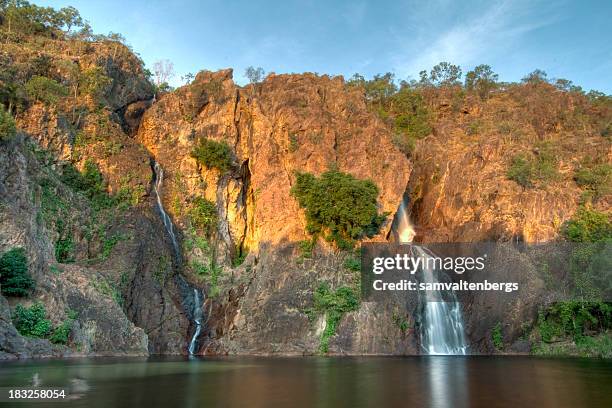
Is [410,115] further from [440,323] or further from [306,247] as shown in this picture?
[440,323]

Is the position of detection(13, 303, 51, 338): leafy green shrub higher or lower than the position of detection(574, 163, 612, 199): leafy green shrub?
lower

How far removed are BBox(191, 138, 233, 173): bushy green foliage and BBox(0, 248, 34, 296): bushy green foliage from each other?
20803mm

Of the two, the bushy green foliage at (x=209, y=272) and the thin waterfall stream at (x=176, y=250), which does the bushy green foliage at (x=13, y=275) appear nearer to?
the thin waterfall stream at (x=176, y=250)

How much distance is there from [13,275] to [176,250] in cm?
1538

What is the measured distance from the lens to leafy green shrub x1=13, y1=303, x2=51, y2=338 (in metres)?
26.9

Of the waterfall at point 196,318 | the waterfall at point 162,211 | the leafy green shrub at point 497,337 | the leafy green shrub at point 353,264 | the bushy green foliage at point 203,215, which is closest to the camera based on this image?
the waterfall at point 196,318

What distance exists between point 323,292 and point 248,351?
22.6ft

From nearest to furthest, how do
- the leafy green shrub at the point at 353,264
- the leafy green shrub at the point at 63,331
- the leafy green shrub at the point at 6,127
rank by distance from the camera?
the leafy green shrub at the point at 63,331, the leafy green shrub at the point at 6,127, the leafy green shrub at the point at 353,264

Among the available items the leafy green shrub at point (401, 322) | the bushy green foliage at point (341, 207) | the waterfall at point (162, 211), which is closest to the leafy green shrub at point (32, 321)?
the waterfall at point (162, 211)

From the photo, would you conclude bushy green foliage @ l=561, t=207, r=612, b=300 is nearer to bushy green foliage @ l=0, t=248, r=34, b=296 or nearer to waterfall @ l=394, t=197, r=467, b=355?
waterfall @ l=394, t=197, r=467, b=355

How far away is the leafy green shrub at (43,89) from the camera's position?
40.8 metres

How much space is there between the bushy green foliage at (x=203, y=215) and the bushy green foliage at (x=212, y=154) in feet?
10.8

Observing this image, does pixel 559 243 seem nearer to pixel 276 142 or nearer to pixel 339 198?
pixel 339 198

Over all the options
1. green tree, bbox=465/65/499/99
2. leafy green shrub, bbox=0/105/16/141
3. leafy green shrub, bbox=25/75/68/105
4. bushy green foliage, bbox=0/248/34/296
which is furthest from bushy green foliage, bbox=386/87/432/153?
bushy green foliage, bbox=0/248/34/296
